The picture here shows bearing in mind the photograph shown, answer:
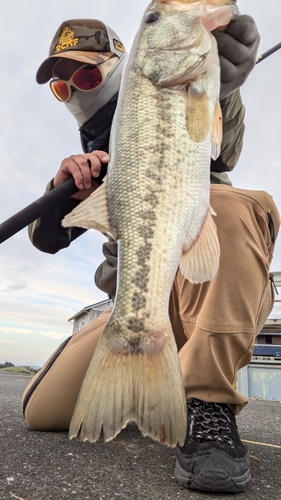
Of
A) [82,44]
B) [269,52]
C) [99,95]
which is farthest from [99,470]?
[269,52]

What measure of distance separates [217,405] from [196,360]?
22 centimetres

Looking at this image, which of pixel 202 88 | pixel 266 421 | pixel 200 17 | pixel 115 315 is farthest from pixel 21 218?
pixel 266 421

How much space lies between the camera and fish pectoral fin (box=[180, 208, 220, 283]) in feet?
4.89

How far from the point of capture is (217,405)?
1641 millimetres

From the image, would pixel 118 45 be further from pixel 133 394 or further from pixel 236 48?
pixel 133 394

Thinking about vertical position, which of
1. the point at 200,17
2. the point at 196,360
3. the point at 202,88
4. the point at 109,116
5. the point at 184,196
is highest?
the point at 109,116

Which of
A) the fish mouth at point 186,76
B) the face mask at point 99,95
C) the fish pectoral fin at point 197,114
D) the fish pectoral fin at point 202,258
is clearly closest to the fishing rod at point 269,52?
the face mask at point 99,95

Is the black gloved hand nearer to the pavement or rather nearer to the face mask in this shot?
the face mask

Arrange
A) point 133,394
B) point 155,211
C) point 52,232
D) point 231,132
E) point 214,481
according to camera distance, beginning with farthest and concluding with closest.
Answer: point 52,232
point 231,132
point 155,211
point 214,481
point 133,394

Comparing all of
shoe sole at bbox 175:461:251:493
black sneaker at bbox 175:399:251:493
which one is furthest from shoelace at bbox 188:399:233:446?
shoe sole at bbox 175:461:251:493

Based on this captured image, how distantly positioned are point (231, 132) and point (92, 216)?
55.1 inches

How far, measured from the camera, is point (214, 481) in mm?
1354

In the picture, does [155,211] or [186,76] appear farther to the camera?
[186,76]

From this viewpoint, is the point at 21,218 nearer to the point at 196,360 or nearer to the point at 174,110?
the point at 174,110
